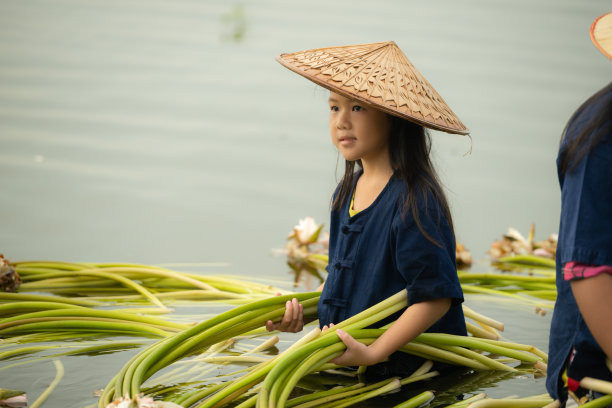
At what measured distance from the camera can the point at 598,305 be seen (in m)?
1.17

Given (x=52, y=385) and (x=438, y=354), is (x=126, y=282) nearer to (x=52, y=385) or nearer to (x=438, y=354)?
(x=52, y=385)

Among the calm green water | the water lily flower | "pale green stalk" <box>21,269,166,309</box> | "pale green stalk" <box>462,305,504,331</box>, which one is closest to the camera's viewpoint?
"pale green stalk" <box>462,305,504,331</box>

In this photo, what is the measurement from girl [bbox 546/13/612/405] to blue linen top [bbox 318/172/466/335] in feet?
1.02

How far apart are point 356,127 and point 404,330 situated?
0.44m

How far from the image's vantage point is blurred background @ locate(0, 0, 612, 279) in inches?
130

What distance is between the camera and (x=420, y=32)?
6891 millimetres

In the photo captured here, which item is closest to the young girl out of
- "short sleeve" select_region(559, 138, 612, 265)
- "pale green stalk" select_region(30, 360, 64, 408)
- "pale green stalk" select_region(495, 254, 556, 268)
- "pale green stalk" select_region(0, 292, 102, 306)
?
"short sleeve" select_region(559, 138, 612, 265)

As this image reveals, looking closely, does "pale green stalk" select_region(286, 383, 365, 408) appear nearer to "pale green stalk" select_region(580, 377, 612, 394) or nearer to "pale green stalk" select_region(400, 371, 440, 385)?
"pale green stalk" select_region(400, 371, 440, 385)

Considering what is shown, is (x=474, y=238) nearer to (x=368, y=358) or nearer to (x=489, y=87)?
(x=368, y=358)

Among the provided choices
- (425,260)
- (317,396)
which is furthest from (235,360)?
(425,260)

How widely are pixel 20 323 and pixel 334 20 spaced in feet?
19.3

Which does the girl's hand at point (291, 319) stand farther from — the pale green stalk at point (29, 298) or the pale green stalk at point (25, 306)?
the pale green stalk at point (29, 298)

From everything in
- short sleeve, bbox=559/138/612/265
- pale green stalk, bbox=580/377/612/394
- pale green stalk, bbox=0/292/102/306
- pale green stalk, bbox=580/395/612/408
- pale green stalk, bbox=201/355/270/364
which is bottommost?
pale green stalk, bbox=201/355/270/364

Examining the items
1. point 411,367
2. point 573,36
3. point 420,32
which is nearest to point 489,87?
point 420,32
